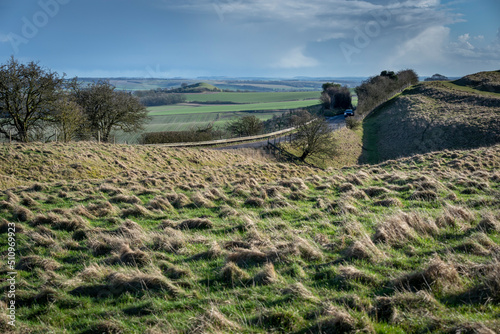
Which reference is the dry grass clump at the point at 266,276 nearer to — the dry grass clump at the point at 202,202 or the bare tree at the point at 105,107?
the dry grass clump at the point at 202,202

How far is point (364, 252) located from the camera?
625cm

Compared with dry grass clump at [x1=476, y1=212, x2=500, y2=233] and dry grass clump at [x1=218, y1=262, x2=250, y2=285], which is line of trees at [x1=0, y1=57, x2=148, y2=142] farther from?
dry grass clump at [x1=476, y1=212, x2=500, y2=233]

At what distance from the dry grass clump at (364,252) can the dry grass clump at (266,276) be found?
1574 millimetres

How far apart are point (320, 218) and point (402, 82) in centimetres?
13175

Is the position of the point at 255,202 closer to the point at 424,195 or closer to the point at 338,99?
the point at 424,195

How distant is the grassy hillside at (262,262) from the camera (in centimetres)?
455

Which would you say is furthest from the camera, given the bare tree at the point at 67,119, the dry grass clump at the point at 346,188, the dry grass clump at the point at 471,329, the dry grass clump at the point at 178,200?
the bare tree at the point at 67,119

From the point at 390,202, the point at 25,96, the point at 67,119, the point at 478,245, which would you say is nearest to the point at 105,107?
the point at 67,119

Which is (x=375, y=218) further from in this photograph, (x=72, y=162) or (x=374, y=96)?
(x=374, y=96)

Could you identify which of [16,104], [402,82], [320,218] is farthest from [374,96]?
[320,218]

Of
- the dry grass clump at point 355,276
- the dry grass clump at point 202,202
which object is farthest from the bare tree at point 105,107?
the dry grass clump at point 355,276

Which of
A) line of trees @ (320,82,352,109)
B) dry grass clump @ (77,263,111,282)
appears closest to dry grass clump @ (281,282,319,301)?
dry grass clump @ (77,263,111,282)

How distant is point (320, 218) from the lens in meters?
9.35

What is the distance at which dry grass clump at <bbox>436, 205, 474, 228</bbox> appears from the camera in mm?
7535
